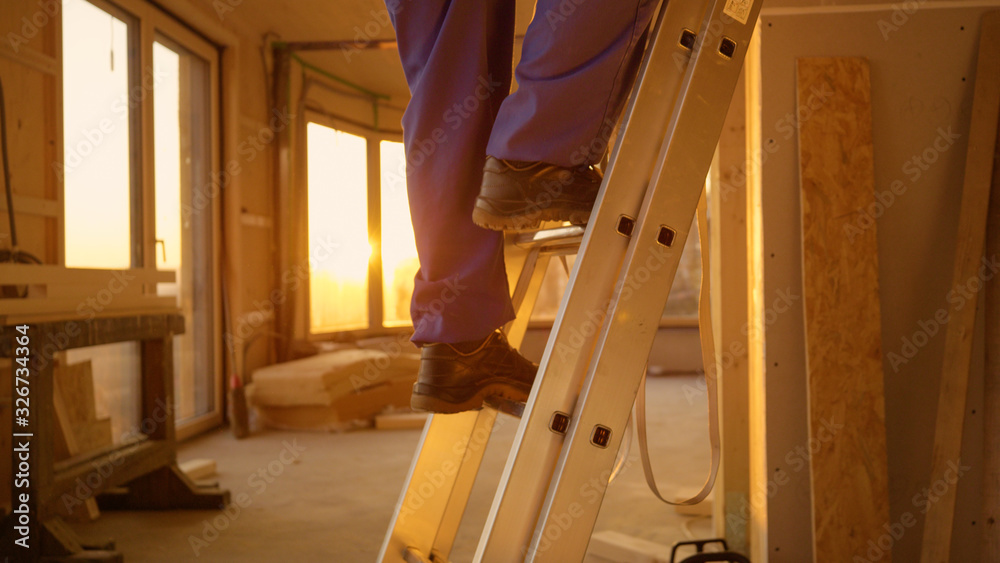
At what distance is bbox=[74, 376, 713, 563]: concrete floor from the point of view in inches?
89.7

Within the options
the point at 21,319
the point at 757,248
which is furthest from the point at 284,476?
the point at 757,248

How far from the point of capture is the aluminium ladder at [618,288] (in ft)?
2.71

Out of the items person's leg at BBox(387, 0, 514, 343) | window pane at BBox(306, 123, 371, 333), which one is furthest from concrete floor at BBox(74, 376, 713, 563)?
window pane at BBox(306, 123, 371, 333)

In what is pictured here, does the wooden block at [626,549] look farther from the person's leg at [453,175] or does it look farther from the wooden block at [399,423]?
the wooden block at [399,423]

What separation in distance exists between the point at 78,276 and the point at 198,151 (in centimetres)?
223

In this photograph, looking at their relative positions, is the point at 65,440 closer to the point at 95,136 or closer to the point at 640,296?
the point at 95,136

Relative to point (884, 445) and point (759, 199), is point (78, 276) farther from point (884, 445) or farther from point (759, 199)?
point (884, 445)

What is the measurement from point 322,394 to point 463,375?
3.34m

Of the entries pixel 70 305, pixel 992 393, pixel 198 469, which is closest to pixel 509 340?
pixel 992 393

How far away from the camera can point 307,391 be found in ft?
13.8

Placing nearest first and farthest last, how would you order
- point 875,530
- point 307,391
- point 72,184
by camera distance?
point 875,530 < point 72,184 < point 307,391

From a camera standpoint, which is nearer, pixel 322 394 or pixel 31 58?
pixel 31 58

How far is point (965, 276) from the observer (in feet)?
5.44

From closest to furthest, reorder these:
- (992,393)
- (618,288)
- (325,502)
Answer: (618,288) < (992,393) < (325,502)
